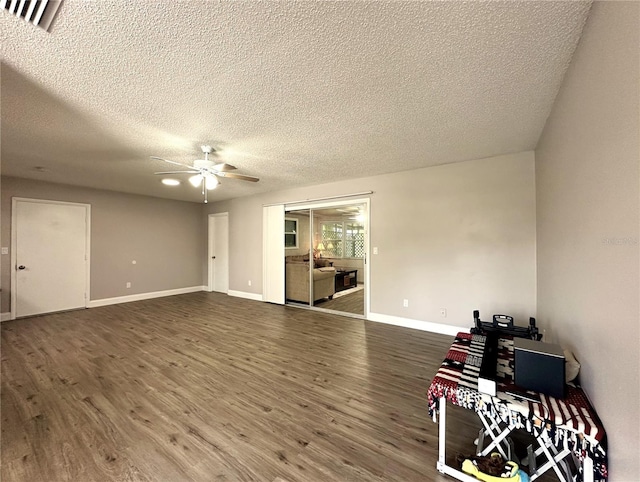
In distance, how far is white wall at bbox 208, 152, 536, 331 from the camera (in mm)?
3240

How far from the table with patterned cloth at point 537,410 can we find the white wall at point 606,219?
5 centimetres

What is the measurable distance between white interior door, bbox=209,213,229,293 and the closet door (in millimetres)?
1508

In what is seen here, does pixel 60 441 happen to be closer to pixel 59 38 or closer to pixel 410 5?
pixel 59 38

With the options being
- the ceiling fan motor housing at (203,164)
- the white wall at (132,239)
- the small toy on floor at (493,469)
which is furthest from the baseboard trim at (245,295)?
the small toy on floor at (493,469)

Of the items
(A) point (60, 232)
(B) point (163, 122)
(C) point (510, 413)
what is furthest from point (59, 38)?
(A) point (60, 232)

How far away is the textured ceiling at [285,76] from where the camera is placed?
132 cm

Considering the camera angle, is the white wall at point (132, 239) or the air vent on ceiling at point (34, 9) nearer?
the air vent on ceiling at point (34, 9)

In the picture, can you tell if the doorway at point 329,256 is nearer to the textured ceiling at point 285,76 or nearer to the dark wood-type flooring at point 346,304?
the dark wood-type flooring at point 346,304

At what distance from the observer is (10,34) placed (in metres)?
1.40

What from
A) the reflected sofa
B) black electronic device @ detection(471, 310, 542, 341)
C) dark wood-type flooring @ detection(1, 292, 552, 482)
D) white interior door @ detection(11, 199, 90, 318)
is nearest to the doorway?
the reflected sofa

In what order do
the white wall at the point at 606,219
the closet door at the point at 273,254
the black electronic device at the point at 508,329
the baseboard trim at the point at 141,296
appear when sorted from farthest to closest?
the closet door at the point at 273,254 < the baseboard trim at the point at 141,296 < the black electronic device at the point at 508,329 < the white wall at the point at 606,219

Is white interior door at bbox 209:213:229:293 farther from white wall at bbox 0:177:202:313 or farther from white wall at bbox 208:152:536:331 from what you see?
white wall at bbox 208:152:536:331

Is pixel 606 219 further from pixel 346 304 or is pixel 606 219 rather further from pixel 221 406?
pixel 346 304

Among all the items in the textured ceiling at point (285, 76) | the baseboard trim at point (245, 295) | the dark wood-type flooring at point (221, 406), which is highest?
the textured ceiling at point (285, 76)
